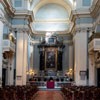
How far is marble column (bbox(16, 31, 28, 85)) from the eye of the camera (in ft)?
95.5

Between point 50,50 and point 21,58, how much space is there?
921 centimetres

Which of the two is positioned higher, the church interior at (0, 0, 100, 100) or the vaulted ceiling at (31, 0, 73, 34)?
the vaulted ceiling at (31, 0, 73, 34)

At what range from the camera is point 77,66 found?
28.9 metres

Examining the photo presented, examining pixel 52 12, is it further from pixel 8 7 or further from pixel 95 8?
pixel 8 7

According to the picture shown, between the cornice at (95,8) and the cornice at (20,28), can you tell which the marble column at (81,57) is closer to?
the cornice at (95,8)

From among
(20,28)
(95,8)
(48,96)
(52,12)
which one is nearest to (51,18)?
(52,12)

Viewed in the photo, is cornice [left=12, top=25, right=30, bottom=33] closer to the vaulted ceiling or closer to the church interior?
the church interior

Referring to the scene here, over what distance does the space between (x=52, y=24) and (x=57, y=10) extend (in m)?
2.01

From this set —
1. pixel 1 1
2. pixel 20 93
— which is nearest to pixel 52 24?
pixel 1 1

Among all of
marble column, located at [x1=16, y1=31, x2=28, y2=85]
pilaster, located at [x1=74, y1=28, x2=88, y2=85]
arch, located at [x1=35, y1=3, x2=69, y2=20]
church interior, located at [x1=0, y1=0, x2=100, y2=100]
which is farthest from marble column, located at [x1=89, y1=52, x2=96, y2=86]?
arch, located at [x1=35, y1=3, x2=69, y2=20]

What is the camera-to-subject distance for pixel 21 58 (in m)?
29.2

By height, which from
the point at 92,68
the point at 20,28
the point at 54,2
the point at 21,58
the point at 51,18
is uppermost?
the point at 54,2

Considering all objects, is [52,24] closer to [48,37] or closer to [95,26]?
[48,37]

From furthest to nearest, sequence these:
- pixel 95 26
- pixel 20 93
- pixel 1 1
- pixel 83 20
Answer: pixel 83 20
pixel 95 26
pixel 1 1
pixel 20 93
